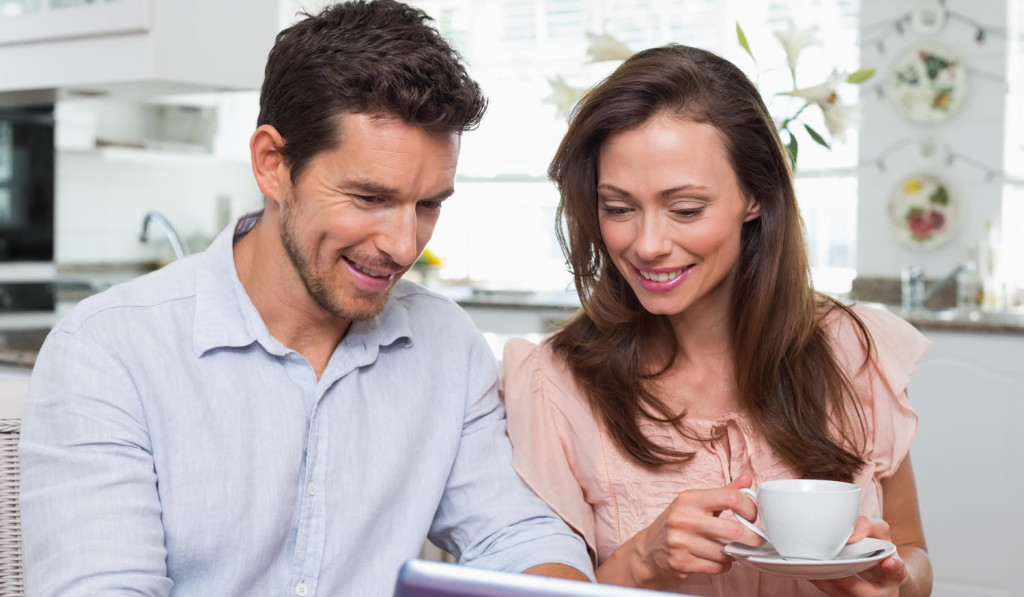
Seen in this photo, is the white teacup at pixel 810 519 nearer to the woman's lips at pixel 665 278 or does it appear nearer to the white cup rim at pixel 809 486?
the white cup rim at pixel 809 486

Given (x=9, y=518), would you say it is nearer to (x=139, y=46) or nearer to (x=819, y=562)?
(x=819, y=562)

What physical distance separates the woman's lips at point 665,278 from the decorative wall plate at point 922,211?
346 cm

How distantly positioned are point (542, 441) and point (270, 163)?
1.80ft

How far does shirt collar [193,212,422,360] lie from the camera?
137 cm

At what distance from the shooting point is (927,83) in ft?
14.9

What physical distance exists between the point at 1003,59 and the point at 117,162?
11.8ft

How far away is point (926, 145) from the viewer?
4.57 m

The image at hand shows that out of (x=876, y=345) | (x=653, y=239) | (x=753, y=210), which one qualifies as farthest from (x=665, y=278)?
(x=876, y=345)

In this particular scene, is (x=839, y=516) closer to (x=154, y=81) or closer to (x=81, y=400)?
(x=81, y=400)

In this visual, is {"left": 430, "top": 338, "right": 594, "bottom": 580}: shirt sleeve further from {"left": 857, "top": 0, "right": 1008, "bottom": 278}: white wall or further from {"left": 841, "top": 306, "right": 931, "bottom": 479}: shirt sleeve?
{"left": 857, "top": 0, "right": 1008, "bottom": 278}: white wall

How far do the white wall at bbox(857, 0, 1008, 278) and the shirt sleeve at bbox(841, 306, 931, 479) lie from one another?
3.17 meters

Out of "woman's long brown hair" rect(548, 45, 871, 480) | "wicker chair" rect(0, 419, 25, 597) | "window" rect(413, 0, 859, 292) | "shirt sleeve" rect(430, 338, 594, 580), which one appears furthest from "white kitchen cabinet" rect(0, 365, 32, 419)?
"window" rect(413, 0, 859, 292)

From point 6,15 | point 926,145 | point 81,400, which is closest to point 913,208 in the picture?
point 926,145

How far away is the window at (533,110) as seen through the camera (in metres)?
Answer: 5.21
